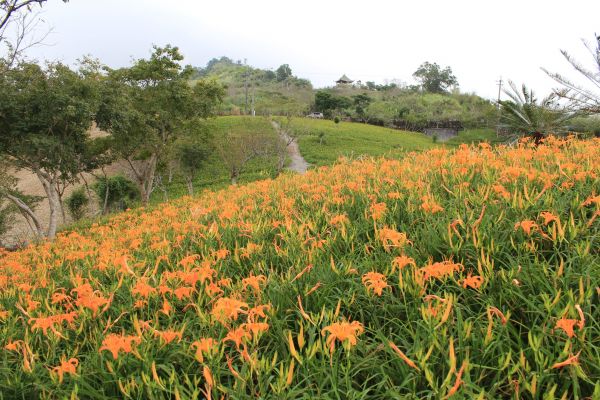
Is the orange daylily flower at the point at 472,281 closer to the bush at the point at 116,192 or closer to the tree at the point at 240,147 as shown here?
the tree at the point at 240,147

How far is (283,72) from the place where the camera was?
94.4 m

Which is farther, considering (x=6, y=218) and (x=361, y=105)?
(x=361, y=105)

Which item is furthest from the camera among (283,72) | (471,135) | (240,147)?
(283,72)

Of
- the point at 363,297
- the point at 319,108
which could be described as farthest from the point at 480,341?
the point at 319,108

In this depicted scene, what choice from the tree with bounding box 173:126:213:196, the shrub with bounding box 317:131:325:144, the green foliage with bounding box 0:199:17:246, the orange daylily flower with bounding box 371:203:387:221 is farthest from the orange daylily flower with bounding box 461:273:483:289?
the shrub with bounding box 317:131:325:144

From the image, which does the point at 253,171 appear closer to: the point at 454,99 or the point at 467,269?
the point at 467,269

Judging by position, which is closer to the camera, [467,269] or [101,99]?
[467,269]

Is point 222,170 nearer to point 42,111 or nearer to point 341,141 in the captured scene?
point 341,141

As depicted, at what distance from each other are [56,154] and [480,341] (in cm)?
1332

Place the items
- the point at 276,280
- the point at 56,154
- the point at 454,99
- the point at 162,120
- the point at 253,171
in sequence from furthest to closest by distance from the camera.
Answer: the point at 454,99
the point at 253,171
the point at 162,120
the point at 56,154
the point at 276,280

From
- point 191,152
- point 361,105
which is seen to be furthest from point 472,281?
point 361,105

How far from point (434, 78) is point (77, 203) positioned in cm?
6638

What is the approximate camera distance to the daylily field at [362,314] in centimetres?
108

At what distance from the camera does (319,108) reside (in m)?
51.5
